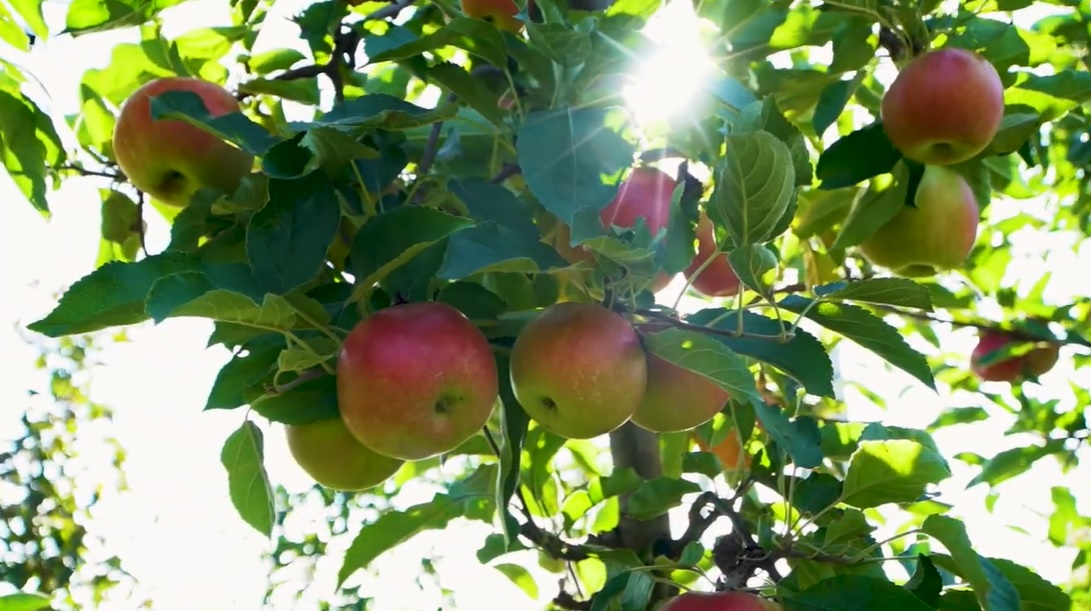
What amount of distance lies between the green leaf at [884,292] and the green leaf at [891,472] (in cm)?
23

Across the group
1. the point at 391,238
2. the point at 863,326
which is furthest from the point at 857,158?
the point at 391,238

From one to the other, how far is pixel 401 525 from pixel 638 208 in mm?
451

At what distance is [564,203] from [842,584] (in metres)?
0.42

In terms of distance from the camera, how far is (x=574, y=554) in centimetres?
122

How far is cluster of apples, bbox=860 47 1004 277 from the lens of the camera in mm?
1101

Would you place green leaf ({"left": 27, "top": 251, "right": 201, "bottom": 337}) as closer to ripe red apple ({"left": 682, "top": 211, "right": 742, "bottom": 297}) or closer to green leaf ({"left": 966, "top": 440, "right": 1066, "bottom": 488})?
ripe red apple ({"left": 682, "top": 211, "right": 742, "bottom": 297})

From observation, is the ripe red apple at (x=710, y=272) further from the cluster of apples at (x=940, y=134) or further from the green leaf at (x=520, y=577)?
the green leaf at (x=520, y=577)

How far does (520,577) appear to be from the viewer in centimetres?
144

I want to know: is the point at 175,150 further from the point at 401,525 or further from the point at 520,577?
the point at 520,577

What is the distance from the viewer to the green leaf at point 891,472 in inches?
38.3

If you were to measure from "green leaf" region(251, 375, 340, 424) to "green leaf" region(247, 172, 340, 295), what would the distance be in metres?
0.12

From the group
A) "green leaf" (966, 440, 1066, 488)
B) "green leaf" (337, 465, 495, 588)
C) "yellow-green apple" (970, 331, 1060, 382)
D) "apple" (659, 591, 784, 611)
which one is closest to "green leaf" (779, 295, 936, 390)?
"apple" (659, 591, 784, 611)

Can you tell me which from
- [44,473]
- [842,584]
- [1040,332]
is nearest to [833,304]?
[842,584]

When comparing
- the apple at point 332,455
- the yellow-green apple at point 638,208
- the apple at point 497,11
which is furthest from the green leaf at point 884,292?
the apple at point 497,11
